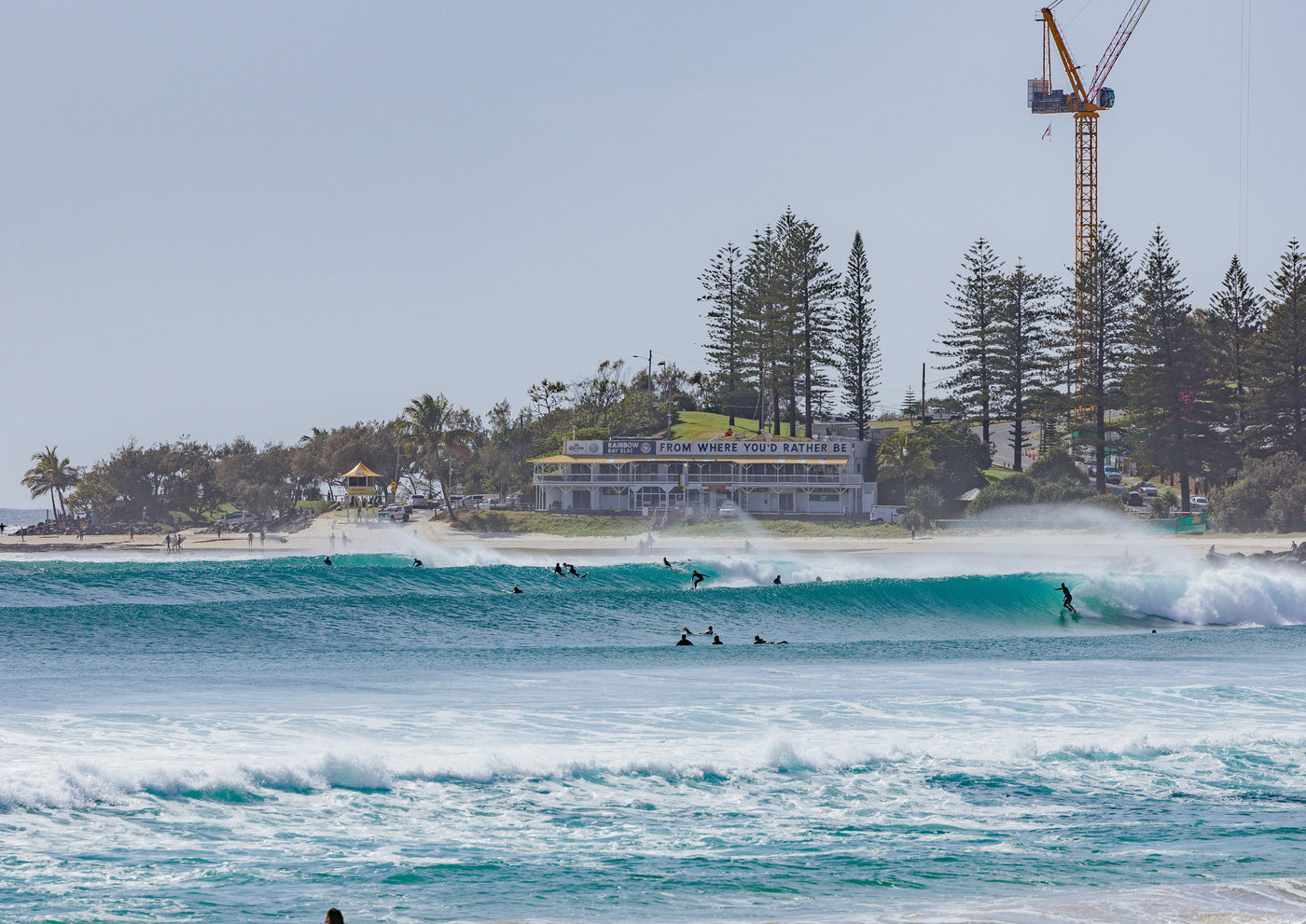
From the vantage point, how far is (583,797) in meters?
11.4

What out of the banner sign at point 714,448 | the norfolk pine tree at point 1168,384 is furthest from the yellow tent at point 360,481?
the norfolk pine tree at point 1168,384

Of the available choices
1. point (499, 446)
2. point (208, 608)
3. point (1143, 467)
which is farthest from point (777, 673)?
point (499, 446)

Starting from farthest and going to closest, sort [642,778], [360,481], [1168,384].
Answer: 1. [360,481]
2. [1168,384]
3. [642,778]

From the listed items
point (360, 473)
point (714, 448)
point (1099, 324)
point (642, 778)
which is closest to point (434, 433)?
point (360, 473)

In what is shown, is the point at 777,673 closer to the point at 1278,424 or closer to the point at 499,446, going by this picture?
the point at 1278,424

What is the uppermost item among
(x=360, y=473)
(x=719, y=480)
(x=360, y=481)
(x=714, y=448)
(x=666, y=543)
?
(x=714, y=448)

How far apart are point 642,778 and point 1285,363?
6471 centimetres

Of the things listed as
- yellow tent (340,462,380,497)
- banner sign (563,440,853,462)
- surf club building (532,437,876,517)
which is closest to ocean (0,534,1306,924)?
surf club building (532,437,876,517)

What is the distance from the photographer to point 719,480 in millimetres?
67812

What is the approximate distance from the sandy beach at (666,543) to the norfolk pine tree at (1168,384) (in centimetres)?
1275

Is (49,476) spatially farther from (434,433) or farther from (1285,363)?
(1285,363)

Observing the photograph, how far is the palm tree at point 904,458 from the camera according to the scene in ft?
226

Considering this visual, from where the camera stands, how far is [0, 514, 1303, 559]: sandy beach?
159ft

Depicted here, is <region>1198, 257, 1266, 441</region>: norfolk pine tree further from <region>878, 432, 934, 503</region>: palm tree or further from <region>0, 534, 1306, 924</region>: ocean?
<region>0, 534, 1306, 924</region>: ocean
